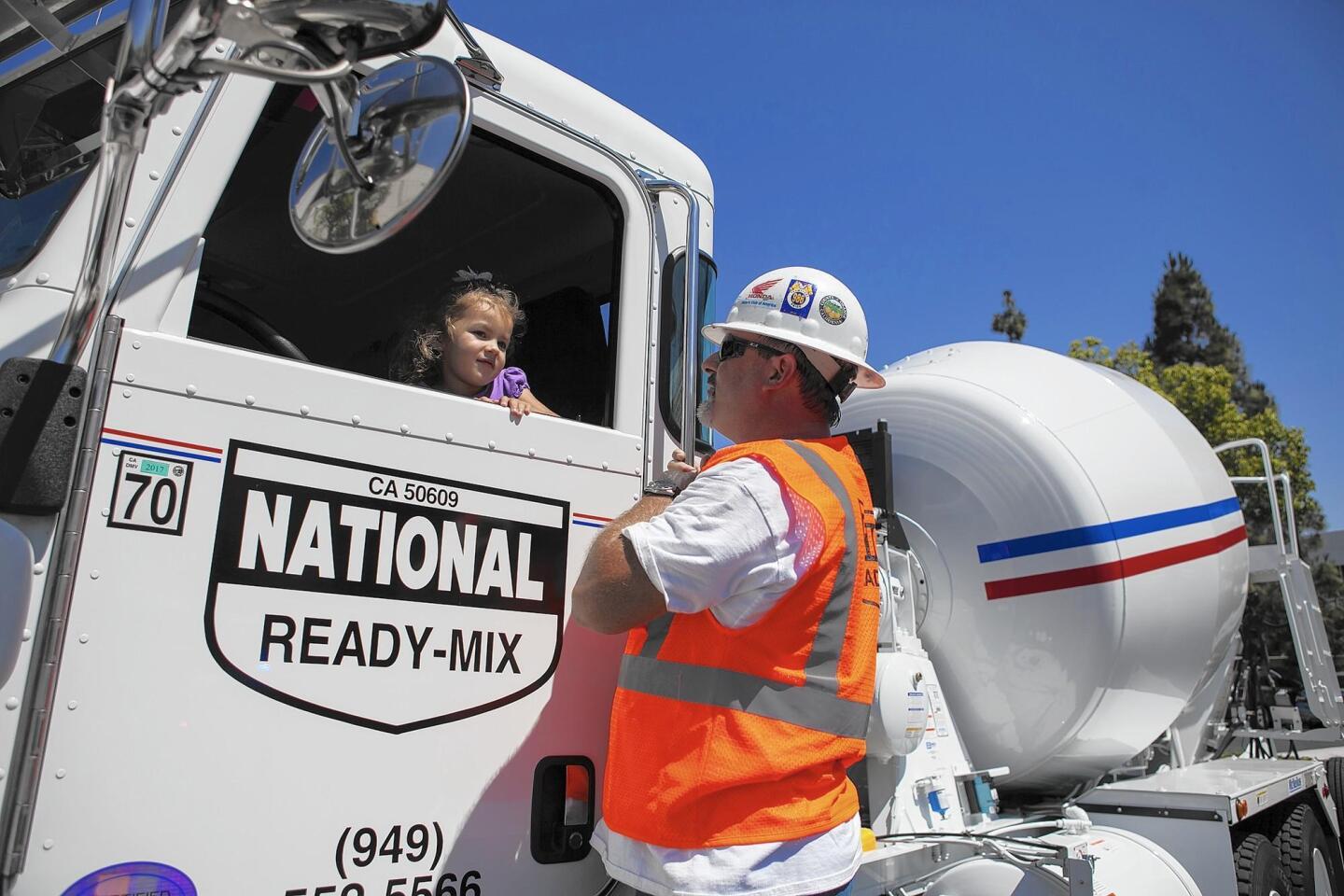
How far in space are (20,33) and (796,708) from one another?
2.18m

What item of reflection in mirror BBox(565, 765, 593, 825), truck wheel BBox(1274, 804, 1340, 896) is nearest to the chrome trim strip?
reflection in mirror BBox(565, 765, 593, 825)

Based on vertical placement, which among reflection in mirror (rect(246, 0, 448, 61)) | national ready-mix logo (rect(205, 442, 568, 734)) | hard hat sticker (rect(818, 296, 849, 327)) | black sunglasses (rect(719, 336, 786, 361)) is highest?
hard hat sticker (rect(818, 296, 849, 327))

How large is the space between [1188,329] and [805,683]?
3151cm

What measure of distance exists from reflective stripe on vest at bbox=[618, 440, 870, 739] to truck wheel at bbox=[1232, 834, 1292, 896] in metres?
2.30

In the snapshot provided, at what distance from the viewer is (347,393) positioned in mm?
1852

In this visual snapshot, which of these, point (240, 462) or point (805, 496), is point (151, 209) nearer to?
point (240, 462)

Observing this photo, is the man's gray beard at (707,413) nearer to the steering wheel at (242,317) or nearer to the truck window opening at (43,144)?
the steering wheel at (242,317)

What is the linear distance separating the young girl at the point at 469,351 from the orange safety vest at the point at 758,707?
0.58 meters

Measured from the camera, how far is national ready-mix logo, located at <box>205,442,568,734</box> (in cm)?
168

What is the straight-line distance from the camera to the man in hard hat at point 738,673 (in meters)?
1.75

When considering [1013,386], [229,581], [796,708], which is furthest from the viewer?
[1013,386]

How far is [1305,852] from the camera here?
12.8 ft

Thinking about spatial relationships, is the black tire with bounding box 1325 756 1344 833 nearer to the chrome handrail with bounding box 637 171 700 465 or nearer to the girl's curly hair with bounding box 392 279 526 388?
the chrome handrail with bounding box 637 171 700 465

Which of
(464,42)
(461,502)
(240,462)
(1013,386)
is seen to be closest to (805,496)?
(461,502)
